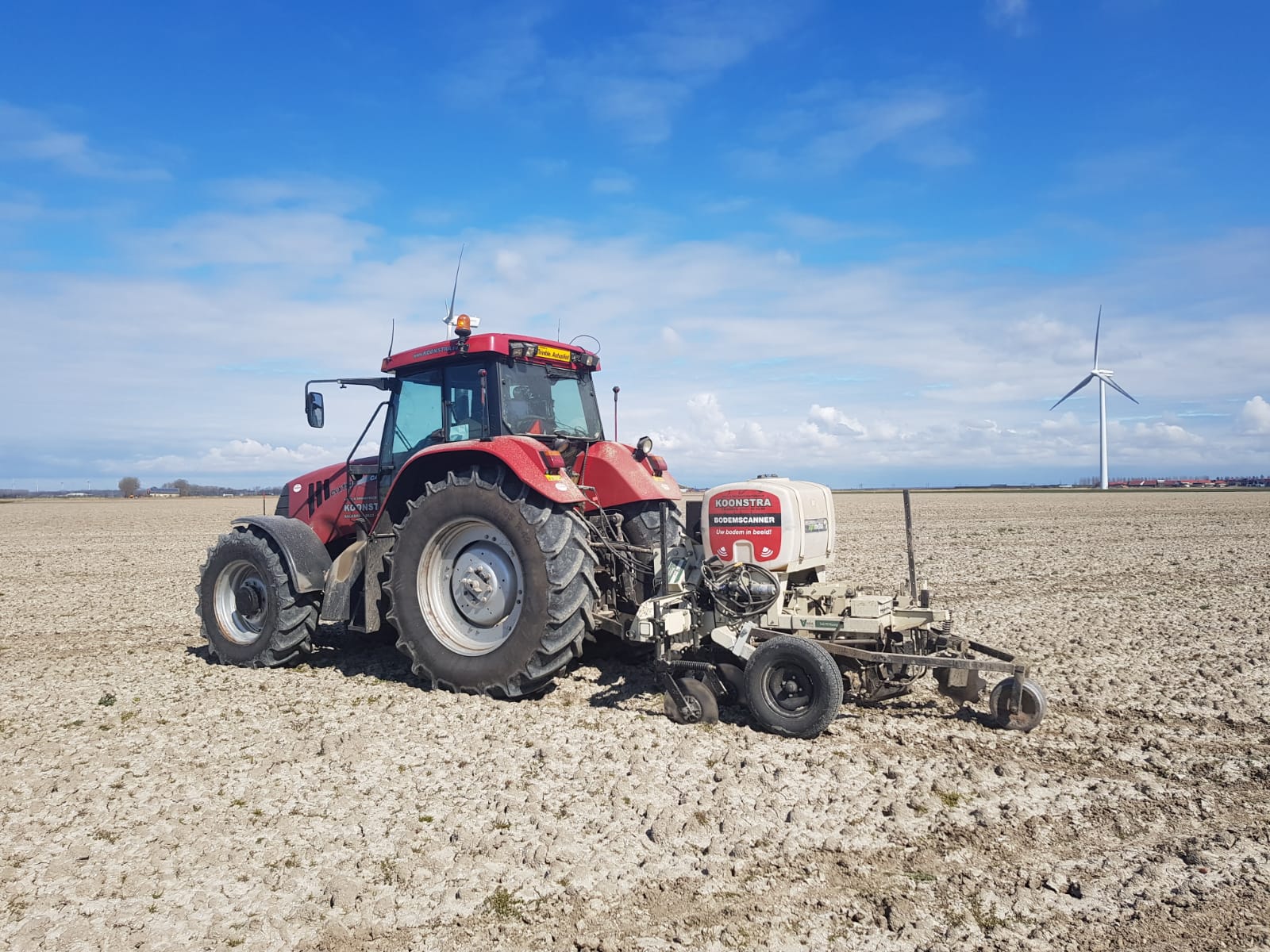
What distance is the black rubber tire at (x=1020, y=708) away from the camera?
4.93 metres

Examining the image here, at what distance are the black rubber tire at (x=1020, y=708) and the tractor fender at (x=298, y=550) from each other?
5030 millimetres

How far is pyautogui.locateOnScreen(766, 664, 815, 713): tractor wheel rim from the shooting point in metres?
4.88

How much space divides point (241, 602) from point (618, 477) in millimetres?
3322

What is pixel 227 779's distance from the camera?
433 cm

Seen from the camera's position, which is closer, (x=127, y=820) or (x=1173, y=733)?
(x=127, y=820)

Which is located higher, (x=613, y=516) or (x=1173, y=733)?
(x=613, y=516)

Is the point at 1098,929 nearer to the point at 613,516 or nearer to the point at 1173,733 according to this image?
the point at 1173,733

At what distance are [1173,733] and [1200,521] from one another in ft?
82.8

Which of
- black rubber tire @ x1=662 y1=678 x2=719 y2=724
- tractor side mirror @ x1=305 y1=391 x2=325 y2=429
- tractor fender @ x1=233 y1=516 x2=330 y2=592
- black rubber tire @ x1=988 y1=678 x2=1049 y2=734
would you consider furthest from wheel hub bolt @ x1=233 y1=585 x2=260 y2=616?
black rubber tire @ x1=988 y1=678 x2=1049 y2=734

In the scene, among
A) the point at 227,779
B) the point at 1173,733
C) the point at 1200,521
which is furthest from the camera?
the point at 1200,521

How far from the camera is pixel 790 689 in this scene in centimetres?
495

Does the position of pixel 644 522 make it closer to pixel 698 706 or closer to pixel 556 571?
pixel 556 571

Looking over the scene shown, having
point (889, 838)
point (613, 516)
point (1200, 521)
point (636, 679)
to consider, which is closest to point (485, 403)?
point (613, 516)

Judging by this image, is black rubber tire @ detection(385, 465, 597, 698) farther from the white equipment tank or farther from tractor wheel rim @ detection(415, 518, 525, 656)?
the white equipment tank
